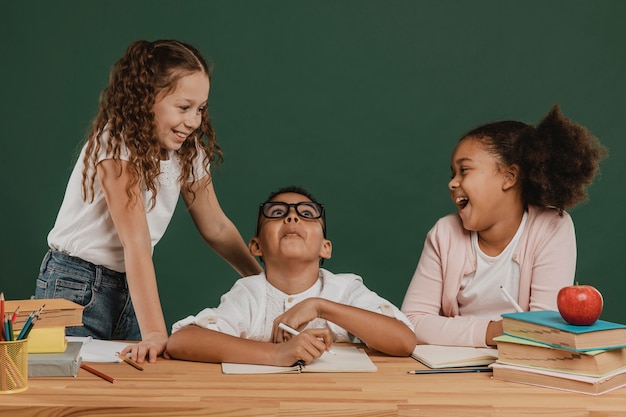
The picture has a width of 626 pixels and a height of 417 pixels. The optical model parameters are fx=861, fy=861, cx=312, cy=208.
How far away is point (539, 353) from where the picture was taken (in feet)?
6.05

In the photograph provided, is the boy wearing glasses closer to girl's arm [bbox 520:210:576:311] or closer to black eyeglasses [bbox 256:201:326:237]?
black eyeglasses [bbox 256:201:326:237]

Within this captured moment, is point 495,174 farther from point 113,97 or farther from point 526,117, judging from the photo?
point 526,117

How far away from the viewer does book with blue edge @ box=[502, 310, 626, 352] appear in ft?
5.86

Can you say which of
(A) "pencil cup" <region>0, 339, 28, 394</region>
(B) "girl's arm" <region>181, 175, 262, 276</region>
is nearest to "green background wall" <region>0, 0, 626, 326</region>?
(B) "girl's arm" <region>181, 175, 262, 276</region>

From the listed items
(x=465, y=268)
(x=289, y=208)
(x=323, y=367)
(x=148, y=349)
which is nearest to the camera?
(x=323, y=367)

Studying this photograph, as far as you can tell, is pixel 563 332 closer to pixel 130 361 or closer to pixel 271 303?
pixel 271 303

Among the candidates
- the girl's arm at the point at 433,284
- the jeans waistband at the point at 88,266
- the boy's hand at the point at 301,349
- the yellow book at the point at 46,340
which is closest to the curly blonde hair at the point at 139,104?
the jeans waistband at the point at 88,266

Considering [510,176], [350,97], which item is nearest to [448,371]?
[510,176]

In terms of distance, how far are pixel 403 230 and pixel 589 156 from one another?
145cm

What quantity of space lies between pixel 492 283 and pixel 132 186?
104 centimetres

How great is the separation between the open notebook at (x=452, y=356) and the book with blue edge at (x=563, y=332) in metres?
0.11

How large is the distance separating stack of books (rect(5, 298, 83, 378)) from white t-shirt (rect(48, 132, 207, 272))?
62 centimetres

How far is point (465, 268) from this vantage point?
2.48m

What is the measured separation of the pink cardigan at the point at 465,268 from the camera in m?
2.38
